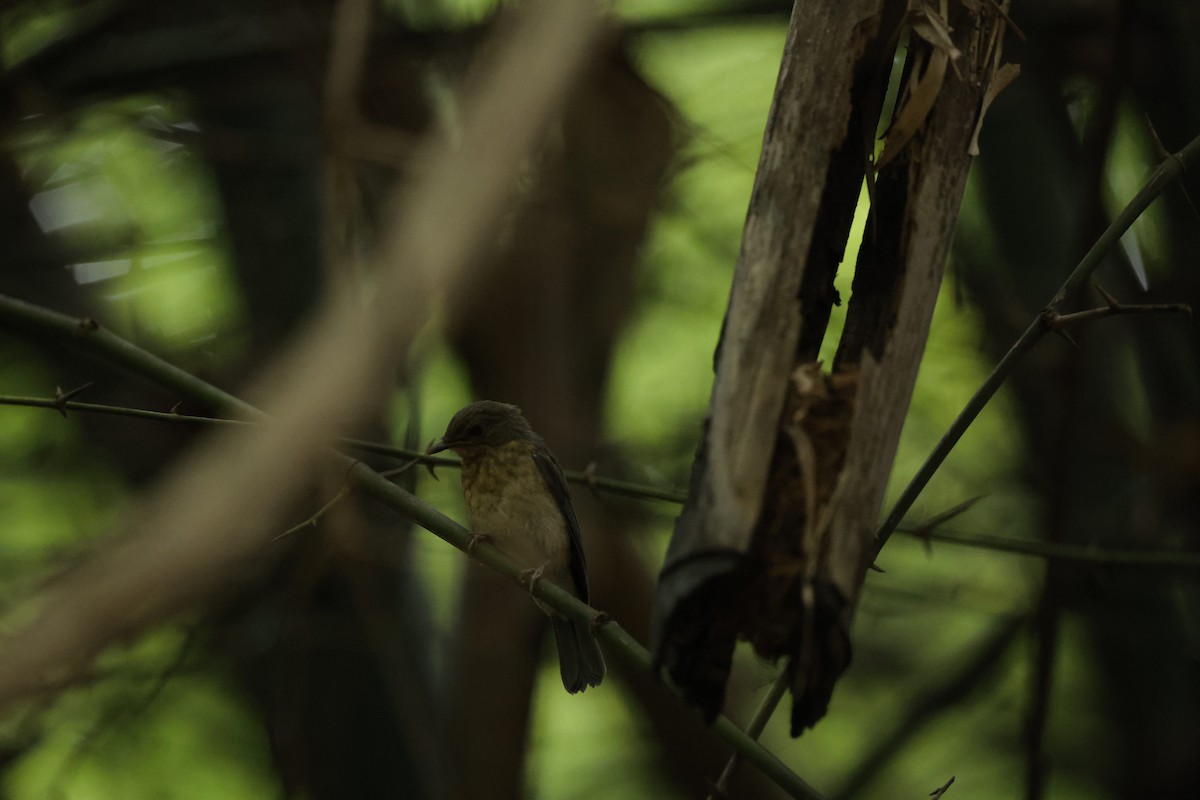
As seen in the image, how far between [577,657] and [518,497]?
22.7 inches

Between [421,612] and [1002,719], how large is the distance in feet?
10.8

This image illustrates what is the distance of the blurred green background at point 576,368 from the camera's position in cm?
532

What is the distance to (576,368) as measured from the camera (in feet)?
22.1

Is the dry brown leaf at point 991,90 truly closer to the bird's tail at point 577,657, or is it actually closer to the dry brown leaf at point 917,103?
the dry brown leaf at point 917,103

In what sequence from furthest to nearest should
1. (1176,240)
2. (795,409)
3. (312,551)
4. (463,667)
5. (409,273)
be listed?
(463,667) < (312,551) < (1176,240) < (409,273) < (795,409)

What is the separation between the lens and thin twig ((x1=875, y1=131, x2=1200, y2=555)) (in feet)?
6.86

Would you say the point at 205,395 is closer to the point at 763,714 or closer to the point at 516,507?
the point at 763,714

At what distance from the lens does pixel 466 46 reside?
5559 millimetres

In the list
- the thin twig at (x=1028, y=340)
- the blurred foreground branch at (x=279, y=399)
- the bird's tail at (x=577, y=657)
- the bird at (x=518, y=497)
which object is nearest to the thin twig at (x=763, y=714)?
the thin twig at (x=1028, y=340)

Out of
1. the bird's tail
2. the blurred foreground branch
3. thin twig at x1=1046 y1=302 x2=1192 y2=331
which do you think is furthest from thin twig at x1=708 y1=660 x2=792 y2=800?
the bird's tail

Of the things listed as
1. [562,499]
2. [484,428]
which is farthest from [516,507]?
[484,428]

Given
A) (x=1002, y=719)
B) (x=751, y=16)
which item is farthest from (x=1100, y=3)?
(x=1002, y=719)

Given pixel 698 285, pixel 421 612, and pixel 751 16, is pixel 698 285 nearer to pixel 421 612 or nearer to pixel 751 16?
pixel 751 16

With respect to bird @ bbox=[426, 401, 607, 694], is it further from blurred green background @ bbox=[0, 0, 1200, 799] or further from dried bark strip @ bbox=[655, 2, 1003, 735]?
dried bark strip @ bbox=[655, 2, 1003, 735]
